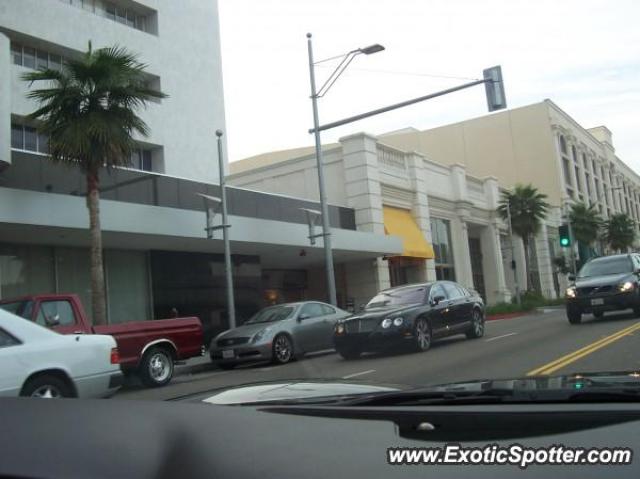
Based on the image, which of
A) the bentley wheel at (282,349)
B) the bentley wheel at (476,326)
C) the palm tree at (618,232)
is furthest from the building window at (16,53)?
the palm tree at (618,232)

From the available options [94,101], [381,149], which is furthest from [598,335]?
[381,149]

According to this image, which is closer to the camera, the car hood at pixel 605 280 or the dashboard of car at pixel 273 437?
the dashboard of car at pixel 273 437

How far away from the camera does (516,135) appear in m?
57.3

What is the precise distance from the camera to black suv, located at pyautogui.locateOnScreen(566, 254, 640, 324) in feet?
57.1

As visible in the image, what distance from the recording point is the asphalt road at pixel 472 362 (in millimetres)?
10180

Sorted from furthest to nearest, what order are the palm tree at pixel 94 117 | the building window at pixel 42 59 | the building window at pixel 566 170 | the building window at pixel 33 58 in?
the building window at pixel 566 170 < the building window at pixel 42 59 < the building window at pixel 33 58 < the palm tree at pixel 94 117

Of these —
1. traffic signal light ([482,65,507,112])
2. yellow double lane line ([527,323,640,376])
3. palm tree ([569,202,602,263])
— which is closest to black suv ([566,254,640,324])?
yellow double lane line ([527,323,640,376])

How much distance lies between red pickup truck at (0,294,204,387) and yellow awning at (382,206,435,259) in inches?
625

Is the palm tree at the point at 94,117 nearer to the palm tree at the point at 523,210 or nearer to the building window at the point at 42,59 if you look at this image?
the building window at the point at 42,59

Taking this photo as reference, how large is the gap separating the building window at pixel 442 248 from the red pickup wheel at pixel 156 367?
2159cm

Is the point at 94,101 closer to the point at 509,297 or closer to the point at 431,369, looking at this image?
the point at 431,369

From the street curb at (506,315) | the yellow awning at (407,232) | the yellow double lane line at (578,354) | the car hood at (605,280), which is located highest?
the yellow awning at (407,232)

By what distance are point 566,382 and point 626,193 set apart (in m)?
85.1

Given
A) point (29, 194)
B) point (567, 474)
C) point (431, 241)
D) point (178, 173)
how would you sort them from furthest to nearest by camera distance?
point (431, 241)
point (178, 173)
point (29, 194)
point (567, 474)
